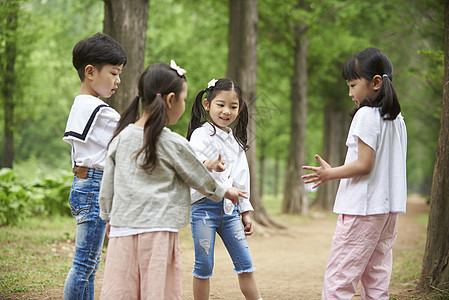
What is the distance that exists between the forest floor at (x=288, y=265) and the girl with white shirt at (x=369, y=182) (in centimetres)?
164

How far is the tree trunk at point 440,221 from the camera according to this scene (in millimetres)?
4277

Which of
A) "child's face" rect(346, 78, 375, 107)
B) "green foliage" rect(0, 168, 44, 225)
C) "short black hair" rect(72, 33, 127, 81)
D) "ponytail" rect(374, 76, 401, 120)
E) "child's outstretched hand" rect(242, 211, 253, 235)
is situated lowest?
"green foliage" rect(0, 168, 44, 225)

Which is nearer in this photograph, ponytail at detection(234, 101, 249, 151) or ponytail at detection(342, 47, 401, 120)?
ponytail at detection(342, 47, 401, 120)

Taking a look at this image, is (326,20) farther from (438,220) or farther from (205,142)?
(205,142)

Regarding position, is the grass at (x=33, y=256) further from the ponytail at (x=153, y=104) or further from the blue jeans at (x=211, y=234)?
the ponytail at (x=153, y=104)

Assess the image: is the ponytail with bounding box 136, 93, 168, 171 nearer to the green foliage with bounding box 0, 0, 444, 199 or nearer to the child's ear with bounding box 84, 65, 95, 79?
the child's ear with bounding box 84, 65, 95, 79

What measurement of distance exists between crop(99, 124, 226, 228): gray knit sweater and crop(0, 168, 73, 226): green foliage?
5.94 m

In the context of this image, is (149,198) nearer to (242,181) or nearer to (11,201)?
(242,181)

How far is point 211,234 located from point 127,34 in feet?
12.5

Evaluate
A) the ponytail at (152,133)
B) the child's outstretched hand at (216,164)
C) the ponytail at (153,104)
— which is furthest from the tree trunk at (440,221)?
the ponytail at (152,133)

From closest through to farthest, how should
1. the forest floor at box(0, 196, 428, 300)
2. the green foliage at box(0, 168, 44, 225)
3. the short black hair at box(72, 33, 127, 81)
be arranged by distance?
the short black hair at box(72, 33, 127, 81) < the forest floor at box(0, 196, 428, 300) < the green foliage at box(0, 168, 44, 225)

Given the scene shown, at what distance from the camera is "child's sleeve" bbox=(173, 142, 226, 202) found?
8.59 feet

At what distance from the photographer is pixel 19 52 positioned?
1122cm

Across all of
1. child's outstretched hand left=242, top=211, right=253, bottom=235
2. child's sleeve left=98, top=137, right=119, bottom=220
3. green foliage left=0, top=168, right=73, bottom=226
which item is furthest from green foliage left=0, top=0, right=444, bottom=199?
child's sleeve left=98, top=137, right=119, bottom=220
